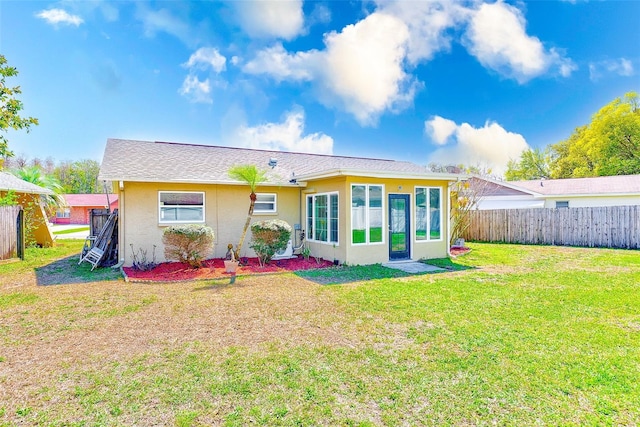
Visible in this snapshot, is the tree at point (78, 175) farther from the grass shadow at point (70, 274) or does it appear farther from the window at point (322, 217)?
the window at point (322, 217)

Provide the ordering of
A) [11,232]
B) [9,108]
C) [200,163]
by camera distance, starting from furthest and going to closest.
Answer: [200,163] < [11,232] < [9,108]

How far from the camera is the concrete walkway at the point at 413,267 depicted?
955 cm

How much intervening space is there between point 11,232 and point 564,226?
2272 centimetres

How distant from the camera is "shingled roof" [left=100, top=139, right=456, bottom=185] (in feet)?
33.6

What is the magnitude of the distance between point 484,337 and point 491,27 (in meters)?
12.4

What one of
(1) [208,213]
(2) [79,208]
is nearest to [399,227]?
(1) [208,213]

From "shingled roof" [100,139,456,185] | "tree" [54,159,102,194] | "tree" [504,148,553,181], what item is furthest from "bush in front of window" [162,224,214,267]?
"tree" [54,159,102,194]

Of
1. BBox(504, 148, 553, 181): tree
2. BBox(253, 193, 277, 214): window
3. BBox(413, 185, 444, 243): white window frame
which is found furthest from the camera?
BBox(504, 148, 553, 181): tree

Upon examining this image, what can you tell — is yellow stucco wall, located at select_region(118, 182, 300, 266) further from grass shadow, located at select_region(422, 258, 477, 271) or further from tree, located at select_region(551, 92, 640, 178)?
tree, located at select_region(551, 92, 640, 178)

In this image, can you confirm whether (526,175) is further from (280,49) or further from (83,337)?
(83,337)

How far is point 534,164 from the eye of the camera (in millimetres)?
38812

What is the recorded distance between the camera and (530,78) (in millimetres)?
17000

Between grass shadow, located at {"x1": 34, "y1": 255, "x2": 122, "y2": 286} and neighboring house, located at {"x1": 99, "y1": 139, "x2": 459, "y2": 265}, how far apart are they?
0.94 m

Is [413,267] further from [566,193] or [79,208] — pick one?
[79,208]
